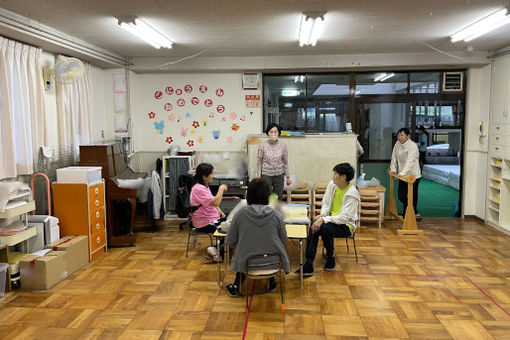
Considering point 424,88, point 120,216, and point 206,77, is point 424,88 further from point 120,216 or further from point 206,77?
point 120,216

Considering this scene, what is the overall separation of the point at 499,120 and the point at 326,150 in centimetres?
270

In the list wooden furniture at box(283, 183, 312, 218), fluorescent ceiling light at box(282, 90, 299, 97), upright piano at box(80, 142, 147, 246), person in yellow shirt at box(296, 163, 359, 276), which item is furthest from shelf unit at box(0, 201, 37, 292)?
fluorescent ceiling light at box(282, 90, 299, 97)

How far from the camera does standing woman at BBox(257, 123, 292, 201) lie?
5.84 metres

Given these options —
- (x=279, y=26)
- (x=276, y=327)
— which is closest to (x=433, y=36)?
(x=279, y=26)

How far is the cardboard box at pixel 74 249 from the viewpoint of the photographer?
4.37 m

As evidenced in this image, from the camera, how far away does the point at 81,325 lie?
10.7 feet

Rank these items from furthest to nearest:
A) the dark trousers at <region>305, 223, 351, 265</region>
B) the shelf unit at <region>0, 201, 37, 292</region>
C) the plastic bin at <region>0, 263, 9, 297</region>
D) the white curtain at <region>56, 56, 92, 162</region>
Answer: the white curtain at <region>56, 56, 92, 162</region> < the dark trousers at <region>305, 223, 351, 265</region> < the shelf unit at <region>0, 201, 37, 292</region> < the plastic bin at <region>0, 263, 9, 297</region>

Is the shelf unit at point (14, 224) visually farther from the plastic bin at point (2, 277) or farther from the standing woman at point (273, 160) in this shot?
the standing woman at point (273, 160)

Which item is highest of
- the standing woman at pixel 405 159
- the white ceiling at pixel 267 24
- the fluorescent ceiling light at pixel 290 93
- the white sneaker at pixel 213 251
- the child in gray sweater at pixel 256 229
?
the white ceiling at pixel 267 24

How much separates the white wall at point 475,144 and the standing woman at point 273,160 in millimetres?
3345

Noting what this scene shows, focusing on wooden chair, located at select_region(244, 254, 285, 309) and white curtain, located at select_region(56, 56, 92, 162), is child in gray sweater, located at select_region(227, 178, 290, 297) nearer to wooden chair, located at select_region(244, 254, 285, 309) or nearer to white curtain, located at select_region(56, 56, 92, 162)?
wooden chair, located at select_region(244, 254, 285, 309)

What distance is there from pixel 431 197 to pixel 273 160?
13.9 feet

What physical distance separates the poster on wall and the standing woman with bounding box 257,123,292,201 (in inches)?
48.8

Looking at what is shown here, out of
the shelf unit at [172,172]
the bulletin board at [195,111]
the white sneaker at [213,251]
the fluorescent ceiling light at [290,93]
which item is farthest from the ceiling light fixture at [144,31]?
the white sneaker at [213,251]
